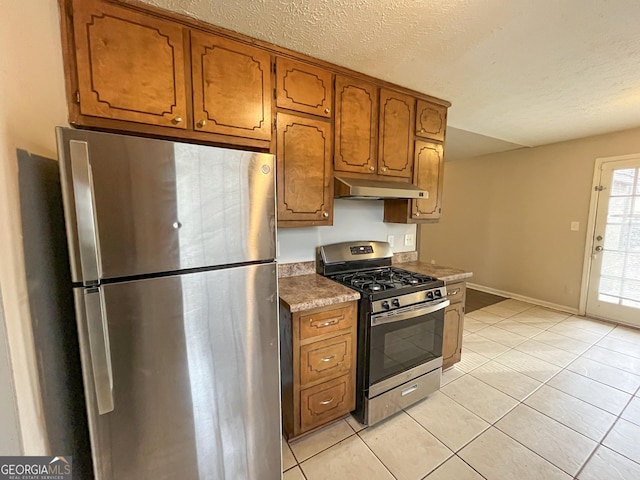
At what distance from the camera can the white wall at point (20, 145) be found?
748 mm

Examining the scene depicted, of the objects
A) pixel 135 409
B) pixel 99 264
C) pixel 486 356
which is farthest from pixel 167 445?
pixel 486 356

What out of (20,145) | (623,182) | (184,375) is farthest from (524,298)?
(20,145)

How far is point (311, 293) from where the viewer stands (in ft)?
5.58

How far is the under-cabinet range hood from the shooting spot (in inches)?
72.6

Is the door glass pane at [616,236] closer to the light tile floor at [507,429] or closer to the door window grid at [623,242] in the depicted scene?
the door window grid at [623,242]

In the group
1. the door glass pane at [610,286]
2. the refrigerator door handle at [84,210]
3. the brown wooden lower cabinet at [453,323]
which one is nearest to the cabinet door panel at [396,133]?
the brown wooden lower cabinet at [453,323]

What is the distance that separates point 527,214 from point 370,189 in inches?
145

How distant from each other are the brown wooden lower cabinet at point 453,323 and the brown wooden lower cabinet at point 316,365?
0.99m

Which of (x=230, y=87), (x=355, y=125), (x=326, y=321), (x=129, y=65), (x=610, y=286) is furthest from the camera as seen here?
(x=610, y=286)

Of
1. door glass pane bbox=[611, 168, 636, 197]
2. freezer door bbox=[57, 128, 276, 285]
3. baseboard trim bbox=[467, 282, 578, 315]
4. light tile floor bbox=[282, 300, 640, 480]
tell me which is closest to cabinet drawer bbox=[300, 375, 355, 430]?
light tile floor bbox=[282, 300, 640, 480]

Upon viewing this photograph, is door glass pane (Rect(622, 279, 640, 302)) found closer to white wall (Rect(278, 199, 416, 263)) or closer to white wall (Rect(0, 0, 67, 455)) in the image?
white wall (Rect(278, 199, 416, 263))

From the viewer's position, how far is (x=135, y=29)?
4.14ft

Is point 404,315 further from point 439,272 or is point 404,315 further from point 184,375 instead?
point 184,375

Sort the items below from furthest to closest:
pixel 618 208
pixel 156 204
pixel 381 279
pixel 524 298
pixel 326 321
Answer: pixel 524 298
pixel 618 208
pixel 381 279
pixel 326 321
pixel 156 204
